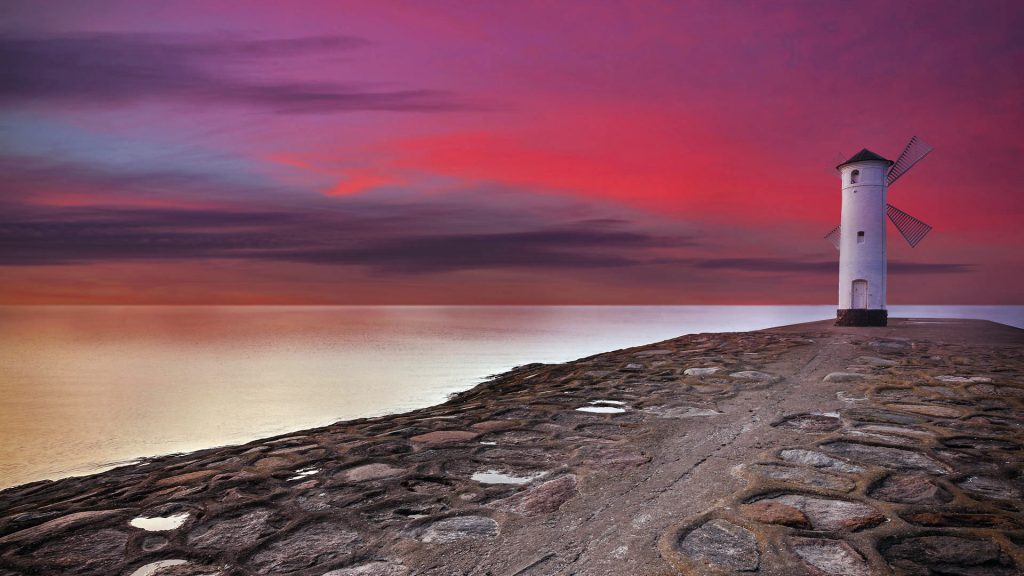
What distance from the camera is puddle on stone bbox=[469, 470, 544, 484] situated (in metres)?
4.60

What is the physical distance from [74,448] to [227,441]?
3885mm

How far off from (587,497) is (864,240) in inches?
758

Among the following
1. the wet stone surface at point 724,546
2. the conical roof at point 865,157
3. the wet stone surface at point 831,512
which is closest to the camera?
the wet stone surface at point 724,546

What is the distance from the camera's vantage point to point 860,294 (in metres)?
19.1

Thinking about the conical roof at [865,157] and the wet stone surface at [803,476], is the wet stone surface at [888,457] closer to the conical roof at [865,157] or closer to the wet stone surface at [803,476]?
the wet stone surface at [803,476]

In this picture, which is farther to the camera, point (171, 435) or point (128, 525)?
point (171, 435)

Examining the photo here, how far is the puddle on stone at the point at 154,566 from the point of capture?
3.31 m

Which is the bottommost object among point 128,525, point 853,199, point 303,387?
point 303,387

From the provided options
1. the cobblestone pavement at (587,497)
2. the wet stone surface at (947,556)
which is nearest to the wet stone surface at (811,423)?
the cobblestone pavement at (587,497)

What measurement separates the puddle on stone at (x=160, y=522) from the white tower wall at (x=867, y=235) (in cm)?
2117

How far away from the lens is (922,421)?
6094 millimetres

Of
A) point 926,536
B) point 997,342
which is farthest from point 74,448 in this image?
point 997,342

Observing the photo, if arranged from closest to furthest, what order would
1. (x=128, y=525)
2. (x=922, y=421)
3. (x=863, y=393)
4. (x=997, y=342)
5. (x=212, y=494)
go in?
(x=128, y=525)
(x=212, y=494)
(x=922, y=421)
(x=863, y=393)
(x=997, y=342)

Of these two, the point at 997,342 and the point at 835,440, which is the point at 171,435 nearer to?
the point at 835,440
